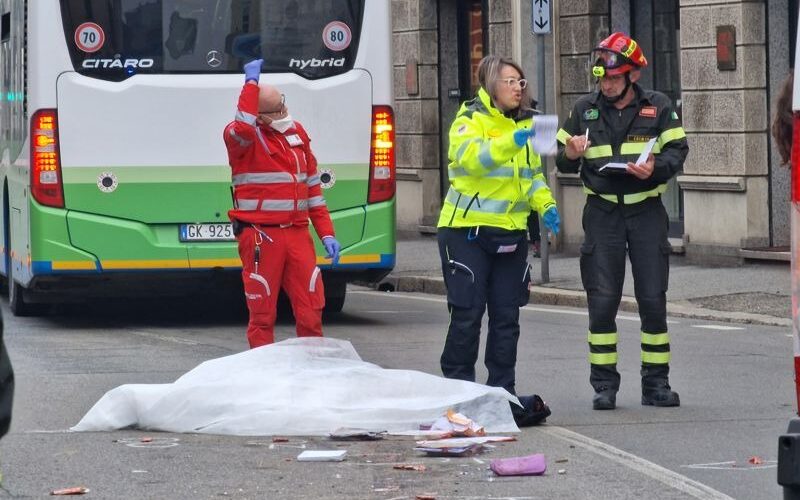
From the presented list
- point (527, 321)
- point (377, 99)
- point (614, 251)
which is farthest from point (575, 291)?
point (614, 251)

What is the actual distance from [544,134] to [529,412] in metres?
1.28

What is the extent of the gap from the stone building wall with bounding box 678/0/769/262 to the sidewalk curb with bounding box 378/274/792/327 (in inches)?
88.1

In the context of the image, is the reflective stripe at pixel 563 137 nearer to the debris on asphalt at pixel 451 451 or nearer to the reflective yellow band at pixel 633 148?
the reflective yellow band at pixel 633 148

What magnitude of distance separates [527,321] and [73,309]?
3874mm

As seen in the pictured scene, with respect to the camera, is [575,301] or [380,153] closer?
[380,153]

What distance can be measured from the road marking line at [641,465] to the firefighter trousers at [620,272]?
0.85m

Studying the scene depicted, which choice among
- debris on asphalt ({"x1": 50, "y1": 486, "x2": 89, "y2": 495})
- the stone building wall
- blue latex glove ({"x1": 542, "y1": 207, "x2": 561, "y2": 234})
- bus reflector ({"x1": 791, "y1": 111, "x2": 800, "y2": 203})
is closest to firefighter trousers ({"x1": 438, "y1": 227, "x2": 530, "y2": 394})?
blue latex glove ({"x1": 542, "y1": 207, "x2": 561, "y2": 234})

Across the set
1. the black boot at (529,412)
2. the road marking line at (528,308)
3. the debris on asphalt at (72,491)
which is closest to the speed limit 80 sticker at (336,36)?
the road marking line at (528,308)

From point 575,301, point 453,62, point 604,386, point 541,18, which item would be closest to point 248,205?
point 604,386

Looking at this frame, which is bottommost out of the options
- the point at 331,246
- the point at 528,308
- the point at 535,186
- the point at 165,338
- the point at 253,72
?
the point at 528,308

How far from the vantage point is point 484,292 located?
30.5 feet

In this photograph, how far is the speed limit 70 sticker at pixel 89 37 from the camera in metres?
13.8

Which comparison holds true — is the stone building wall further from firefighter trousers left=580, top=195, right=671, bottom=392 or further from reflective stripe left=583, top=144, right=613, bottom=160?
reflective stripe left=583, top=144, right=613, bottom=160

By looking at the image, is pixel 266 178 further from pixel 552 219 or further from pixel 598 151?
pixel 598 151
